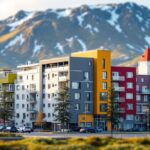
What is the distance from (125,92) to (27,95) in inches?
1106

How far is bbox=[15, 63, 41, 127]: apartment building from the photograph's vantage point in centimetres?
17688

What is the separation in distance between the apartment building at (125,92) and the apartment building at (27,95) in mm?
21893

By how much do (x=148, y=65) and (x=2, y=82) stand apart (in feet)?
141

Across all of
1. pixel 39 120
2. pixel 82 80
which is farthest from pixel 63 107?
pixel 39 120

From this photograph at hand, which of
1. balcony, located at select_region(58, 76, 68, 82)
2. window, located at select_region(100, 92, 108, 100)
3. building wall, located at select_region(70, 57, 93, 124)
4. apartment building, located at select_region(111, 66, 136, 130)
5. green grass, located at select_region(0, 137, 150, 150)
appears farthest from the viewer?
apartment building, located at select_region(111, 66, 136, 130)

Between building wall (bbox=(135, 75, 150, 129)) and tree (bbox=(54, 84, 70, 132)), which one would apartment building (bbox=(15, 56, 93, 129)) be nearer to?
tree (bbox=(54, 84, 70, 132))

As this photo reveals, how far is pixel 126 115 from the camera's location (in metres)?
171

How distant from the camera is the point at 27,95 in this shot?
180 m

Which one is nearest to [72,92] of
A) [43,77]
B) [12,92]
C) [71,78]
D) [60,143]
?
[71,78]

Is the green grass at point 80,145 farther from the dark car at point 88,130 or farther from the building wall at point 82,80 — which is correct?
the building wall at point 82,80

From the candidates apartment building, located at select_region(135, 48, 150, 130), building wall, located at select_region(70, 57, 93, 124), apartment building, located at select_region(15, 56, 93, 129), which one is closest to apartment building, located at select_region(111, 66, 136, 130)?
apartment building, located at select_region(135, 48, 150, 130)

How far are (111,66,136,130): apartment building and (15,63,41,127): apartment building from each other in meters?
21.9

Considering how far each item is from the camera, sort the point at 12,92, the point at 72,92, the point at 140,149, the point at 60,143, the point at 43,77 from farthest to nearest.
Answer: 1. the point at 12,92
2. the point at 43,77
3. the point at 72,92
4. the point at 60,143
5. the point at 140,149

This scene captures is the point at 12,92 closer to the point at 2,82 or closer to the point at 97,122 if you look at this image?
the point at 2,82
